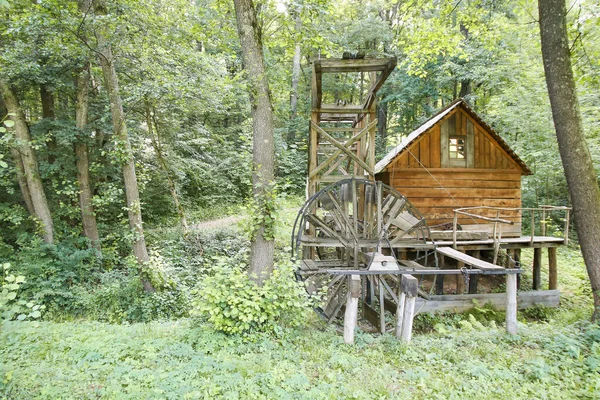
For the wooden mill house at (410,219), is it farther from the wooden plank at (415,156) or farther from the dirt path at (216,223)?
the dirt path at (216,223)

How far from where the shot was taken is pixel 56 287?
7.65 m

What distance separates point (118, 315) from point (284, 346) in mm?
5122

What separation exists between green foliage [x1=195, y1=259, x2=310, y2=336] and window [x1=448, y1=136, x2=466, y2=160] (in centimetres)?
779

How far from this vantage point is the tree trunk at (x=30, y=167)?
7952mm

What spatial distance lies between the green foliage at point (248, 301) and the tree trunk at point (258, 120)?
1.17ft

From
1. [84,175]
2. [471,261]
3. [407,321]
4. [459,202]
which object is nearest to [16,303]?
[407,321]

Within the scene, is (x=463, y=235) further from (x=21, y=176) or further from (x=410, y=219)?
(x=21, y=176)

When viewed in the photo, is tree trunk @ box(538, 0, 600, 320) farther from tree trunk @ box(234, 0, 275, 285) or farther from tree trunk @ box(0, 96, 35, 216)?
tree trunk @ box(0, 96, 35, 216)

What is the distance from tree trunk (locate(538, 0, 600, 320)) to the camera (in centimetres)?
455

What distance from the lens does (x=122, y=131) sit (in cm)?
720

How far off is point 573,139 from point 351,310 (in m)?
4.30

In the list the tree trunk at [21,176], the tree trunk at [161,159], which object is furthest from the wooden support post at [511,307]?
the tree trunk at [21,176]

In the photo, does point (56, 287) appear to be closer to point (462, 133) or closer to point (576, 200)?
point (576, 200)

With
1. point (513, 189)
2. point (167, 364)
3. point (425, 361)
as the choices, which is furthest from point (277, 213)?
point (513, 189)
